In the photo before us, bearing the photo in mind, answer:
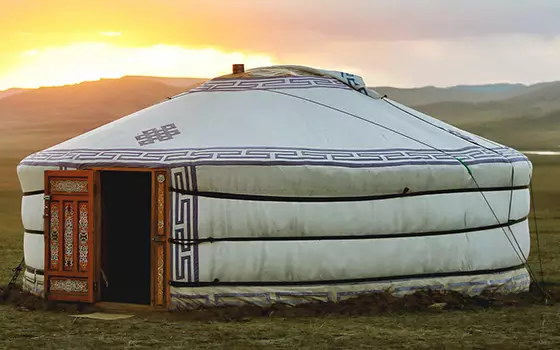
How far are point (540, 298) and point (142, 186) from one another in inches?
121

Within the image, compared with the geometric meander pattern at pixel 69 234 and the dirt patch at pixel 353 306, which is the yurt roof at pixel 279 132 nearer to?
the geometric meander pattern at pixel 69 234

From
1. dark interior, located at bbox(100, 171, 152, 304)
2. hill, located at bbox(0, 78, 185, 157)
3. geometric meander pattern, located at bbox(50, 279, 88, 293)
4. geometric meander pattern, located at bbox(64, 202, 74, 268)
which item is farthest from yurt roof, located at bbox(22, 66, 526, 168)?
hill, located at bbox(0, 78, 185, 157)

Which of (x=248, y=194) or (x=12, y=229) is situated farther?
(x=12, y=229)

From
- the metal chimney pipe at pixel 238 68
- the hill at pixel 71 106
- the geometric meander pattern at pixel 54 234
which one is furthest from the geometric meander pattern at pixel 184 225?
the hill at pixel 71 106

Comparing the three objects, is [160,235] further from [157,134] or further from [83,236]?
[157,134]

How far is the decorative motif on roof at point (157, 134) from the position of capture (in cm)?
614

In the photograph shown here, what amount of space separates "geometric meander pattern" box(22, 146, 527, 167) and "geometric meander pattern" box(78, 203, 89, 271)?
0.32 m

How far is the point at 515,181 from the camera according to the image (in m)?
6.41

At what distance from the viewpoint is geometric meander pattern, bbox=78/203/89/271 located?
601 centimetres

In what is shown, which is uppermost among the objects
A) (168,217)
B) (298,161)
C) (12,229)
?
(298,161)

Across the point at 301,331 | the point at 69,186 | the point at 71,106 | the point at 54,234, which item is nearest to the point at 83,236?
the point at 54,234

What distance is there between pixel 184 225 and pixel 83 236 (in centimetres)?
76

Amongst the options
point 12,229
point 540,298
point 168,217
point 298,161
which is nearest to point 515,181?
point 540,298

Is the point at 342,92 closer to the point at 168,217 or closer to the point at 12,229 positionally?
the point at 168,217
